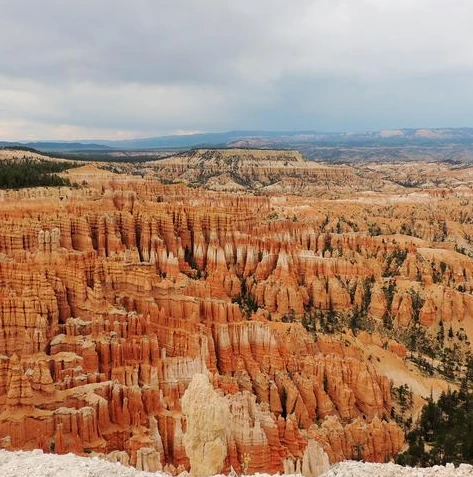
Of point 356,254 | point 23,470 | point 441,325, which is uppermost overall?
point 23,470

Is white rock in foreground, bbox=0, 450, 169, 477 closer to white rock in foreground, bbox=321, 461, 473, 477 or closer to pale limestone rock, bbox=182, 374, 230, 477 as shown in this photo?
pale limestone rock, bbox=182, 374, 230, 477

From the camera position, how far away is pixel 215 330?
24734 millimetres

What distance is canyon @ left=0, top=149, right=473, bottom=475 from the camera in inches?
702

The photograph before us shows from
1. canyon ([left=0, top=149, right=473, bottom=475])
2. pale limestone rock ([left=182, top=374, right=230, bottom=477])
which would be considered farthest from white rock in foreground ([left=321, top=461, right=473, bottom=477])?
canyon ([left=0, top=149, right=473, bottom=475])

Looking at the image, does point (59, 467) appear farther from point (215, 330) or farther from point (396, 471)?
point (215, 330)

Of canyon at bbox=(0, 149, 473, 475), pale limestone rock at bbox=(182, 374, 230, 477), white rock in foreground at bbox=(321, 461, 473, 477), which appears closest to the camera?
white rock in foreground at bbox=(321, 461, 473, 477)

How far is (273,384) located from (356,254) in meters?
25.0

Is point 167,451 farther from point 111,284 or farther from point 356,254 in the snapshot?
point 356,254

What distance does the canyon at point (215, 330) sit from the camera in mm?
17828

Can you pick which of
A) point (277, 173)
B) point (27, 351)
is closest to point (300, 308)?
point (27, 351)

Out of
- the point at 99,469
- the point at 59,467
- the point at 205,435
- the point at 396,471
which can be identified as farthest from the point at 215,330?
the point at 396,471

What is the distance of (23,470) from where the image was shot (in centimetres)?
1000

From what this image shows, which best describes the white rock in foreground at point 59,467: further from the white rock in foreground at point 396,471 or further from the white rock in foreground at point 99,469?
the white rock in foreground at point 396,471

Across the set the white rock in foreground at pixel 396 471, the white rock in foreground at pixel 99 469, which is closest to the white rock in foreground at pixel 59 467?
the white rock in foreground at pixel 99 469
